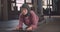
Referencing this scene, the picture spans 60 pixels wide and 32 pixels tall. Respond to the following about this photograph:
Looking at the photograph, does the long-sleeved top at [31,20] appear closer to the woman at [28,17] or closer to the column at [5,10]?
the woman at [28,17]

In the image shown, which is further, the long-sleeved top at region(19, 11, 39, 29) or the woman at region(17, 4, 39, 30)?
the long-sleeved top at region(19, 11, 39, 29)

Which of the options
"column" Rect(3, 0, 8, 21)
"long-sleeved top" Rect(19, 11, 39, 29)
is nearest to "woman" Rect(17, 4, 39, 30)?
"long-sleeved top" Rect(19, 11, 39, 29)

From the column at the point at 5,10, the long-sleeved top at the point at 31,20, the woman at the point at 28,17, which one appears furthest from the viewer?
the column at the point at 5,10

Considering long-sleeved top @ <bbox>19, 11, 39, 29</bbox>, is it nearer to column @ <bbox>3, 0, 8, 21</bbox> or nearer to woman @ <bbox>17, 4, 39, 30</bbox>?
woman @ <bbox>17, 4, 39, 30</bbox>

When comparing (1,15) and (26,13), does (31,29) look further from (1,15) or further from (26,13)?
(1,15)

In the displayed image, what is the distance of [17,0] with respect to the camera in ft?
28.5

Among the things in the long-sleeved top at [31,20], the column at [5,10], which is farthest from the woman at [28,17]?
the column at [5,10]

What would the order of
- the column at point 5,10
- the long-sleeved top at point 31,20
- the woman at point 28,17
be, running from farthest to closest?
the column at point 5,10, the long-sleeved top at point 31,20, the woman at point 28,17

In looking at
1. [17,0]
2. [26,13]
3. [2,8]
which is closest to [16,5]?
[17,0]

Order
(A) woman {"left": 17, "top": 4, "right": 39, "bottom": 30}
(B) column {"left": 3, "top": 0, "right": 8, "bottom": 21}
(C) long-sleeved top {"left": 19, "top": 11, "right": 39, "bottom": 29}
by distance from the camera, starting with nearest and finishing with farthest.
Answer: (A) woman {"left": 17, "top": 4, "right": 39, "bottom": 30}, (C) long-sleeved top {"left": 19, "top": 11, "right": 39, "bottom": 29}, (B) column {"left": 3, "top": 0, "right": 8, "bottom": 21}

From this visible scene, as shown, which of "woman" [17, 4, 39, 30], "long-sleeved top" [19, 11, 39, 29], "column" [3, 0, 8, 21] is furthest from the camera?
"column" [3, 0, 8, 21]

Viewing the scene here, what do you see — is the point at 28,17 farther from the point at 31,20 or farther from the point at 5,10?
the point at 5,10

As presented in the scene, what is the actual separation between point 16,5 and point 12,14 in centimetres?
69

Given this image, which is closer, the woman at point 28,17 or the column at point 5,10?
the woman at point 28,17
